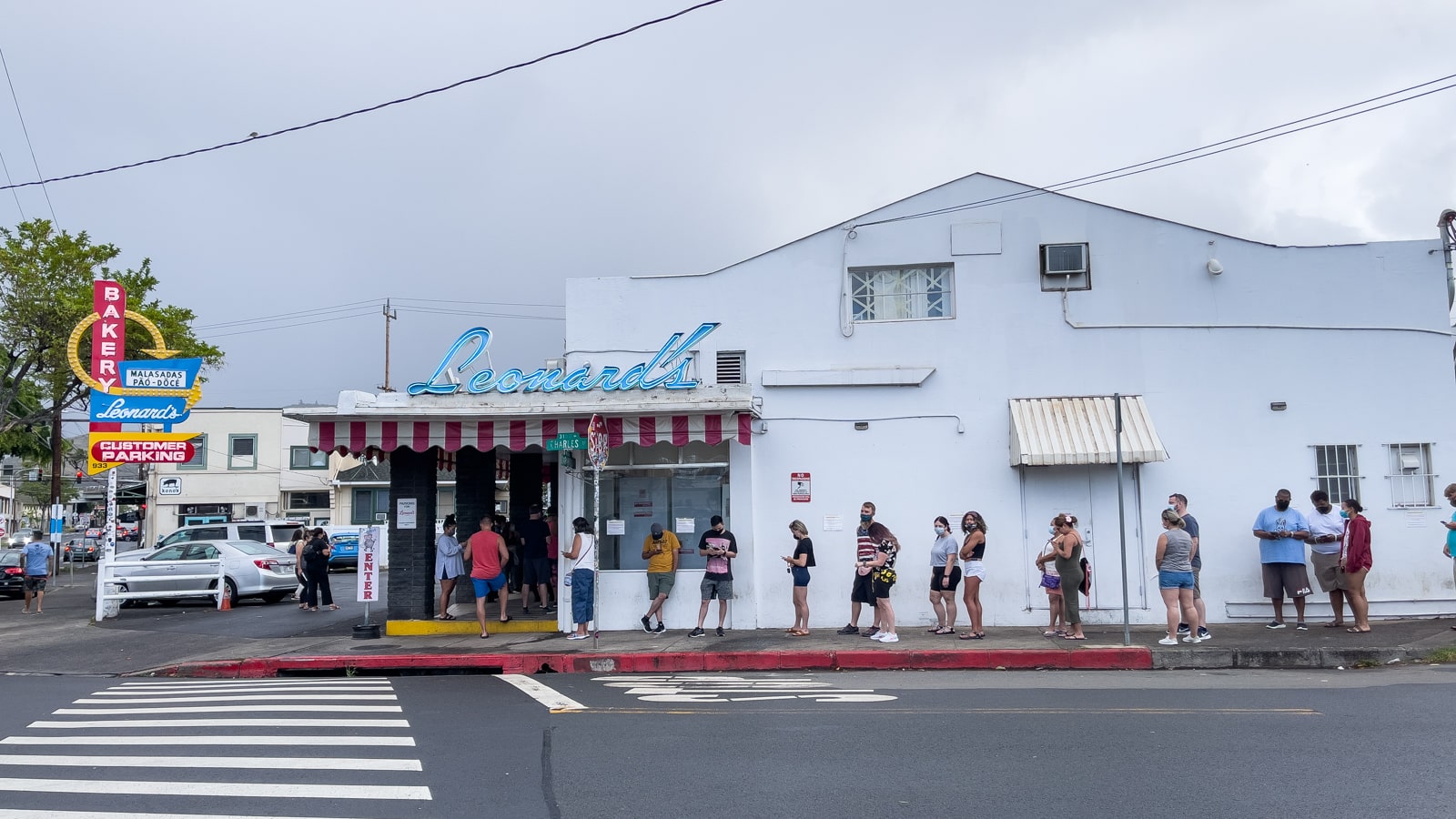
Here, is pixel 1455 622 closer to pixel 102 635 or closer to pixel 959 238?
pixel 959 238

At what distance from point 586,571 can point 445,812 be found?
8732 mm

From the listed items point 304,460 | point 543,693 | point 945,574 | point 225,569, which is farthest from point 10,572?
point 945,574

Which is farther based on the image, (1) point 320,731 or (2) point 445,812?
(1) point 320,731

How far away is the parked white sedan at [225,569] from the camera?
21.8 m

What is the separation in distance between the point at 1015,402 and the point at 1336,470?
4.63 metres

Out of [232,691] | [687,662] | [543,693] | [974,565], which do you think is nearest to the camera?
[543,693]

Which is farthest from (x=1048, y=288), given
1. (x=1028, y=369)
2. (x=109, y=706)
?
(x=109, y=706)

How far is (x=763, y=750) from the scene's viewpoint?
8.08 m

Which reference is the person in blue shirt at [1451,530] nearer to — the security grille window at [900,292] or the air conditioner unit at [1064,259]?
the air conditioner unit at [1064,259]

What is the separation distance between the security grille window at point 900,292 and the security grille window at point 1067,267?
1396 mm

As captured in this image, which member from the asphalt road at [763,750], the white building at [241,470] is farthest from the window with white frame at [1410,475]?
the white building at [241,470]

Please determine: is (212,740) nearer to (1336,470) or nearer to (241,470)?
(1336,470)

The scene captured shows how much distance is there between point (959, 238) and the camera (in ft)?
54.1

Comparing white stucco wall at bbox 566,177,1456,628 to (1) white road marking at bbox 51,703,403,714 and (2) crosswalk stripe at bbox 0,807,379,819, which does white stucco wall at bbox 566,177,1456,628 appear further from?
(2) crosswalk stripe at bbox 0,807,379,819
